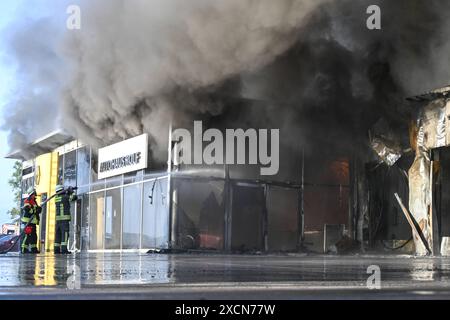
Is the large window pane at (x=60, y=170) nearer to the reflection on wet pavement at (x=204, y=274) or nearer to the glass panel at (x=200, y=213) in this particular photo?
the glass panel at (x=200, y=213)

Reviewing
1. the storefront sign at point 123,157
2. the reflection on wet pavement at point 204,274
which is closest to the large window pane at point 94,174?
the storefront sign at point 123,157

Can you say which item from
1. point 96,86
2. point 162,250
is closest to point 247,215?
point 162,250

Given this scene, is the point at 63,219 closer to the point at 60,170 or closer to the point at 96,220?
the point at 96,220

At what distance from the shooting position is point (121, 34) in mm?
13648

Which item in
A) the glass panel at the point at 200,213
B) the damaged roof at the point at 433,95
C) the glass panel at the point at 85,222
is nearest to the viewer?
the damaged roof at the point at 433,95

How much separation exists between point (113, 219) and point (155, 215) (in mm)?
2867

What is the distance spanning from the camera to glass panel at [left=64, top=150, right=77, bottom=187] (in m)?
20.9

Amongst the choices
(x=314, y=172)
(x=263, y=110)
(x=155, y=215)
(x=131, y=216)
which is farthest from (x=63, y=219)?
(x=314, y=172)

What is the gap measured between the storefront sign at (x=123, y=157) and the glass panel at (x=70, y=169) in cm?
259

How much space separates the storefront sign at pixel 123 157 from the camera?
15542mm

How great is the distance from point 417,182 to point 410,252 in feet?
6.92

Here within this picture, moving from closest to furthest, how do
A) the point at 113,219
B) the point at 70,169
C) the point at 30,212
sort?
the point at 30,212 → the point at 113,219 → the point at 70,169

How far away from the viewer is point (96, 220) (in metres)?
18.9

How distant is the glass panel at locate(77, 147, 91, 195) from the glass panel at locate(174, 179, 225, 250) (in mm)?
5975
